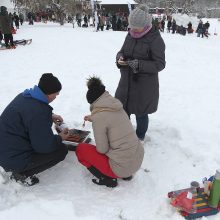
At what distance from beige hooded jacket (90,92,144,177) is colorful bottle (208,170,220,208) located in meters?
0.80

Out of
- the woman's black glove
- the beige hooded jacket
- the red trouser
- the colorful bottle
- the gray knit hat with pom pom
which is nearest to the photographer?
the colorful bottle

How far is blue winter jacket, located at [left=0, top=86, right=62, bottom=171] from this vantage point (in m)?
2.96

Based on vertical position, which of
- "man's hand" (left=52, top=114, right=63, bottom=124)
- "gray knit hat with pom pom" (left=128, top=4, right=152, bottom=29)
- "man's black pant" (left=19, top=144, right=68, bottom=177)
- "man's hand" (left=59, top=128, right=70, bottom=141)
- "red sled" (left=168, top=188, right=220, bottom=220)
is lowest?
"red sled" (left=168, top=188, right=220, bottom=220)

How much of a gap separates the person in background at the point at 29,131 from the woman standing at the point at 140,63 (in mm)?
1031

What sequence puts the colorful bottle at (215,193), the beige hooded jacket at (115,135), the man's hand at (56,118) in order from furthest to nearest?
the man's hand at (56,118) → the beige hooded jacket at (115,135) → the colorful bottle at (215,193)

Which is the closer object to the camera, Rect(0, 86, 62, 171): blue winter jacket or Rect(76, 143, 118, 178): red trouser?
Rect(0, 86, 62, 171): blue winter jacket

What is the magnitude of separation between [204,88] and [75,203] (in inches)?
199

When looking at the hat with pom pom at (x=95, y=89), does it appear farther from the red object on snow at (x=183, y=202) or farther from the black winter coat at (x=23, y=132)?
the red object on snow at (x=183, y=202)

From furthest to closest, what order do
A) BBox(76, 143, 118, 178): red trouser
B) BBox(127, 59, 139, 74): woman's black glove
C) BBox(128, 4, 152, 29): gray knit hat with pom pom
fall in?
BBox(127, 59, 139, 74): woman's black glove < BBox(128, 4, 152, 29): gray knit hat with pom pom < BBox(76, 143, 118, 178): red trouser

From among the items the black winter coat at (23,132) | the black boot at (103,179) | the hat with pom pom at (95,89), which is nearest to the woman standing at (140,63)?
the hat with pom pom at (95,89)

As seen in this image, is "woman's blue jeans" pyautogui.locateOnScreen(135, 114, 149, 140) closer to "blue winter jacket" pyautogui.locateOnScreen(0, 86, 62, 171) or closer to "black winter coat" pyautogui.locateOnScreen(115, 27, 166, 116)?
"black winter coat" pyautogui.locateOnScreen(115, 27, 166, 116)

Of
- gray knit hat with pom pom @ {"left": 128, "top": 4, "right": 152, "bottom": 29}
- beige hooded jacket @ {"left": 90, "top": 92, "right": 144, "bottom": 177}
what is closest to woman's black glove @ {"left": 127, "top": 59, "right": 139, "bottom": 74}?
gray knit hat with pom pom @ {"left": 128, "top": 4, "right": 152, "bottom": 29}

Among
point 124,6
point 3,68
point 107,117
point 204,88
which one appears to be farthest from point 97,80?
point 124,6

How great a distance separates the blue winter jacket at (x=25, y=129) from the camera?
2.96m
